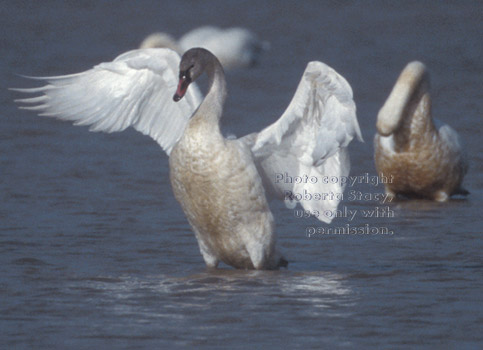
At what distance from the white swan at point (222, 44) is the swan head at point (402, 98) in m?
3.02

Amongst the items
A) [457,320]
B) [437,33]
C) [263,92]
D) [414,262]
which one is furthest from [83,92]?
[437,33]

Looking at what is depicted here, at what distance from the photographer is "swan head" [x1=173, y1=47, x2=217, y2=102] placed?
9359 mm

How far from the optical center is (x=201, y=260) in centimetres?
1015

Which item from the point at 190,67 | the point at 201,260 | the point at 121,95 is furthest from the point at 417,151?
the point at 190,67

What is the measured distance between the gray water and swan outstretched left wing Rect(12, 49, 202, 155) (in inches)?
39.4

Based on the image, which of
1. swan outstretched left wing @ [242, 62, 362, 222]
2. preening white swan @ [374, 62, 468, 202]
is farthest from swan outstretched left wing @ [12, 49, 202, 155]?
preening white swan @ [374, 62, 468, 202]

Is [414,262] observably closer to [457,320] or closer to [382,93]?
[457,320]

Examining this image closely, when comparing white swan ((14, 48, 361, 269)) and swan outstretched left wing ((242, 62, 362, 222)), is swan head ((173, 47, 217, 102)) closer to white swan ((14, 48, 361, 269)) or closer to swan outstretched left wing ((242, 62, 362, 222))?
white swan ((14, 48, 361, 269))

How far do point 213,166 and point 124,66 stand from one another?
48.5 inches

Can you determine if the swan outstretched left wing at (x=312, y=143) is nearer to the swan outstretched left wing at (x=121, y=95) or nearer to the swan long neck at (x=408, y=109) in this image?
the swan outstretched left wing at (x=121, y=95)

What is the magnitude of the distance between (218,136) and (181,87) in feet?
1.44

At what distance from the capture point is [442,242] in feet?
35.2

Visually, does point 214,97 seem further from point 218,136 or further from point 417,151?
point 417,151

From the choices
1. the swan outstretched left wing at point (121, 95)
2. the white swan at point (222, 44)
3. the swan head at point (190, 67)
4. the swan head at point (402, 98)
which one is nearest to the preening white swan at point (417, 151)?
the swan head at point (402, 98)
